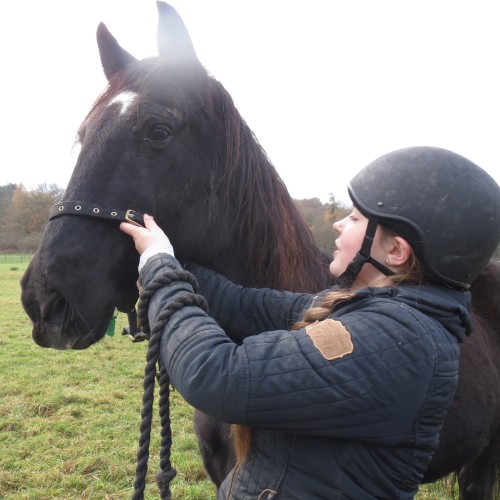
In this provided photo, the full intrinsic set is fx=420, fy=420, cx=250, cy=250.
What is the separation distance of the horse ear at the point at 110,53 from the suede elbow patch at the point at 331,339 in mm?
1543

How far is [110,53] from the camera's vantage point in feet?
6.41

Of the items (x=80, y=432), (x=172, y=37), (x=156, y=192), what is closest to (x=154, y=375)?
(x=156, y=192)

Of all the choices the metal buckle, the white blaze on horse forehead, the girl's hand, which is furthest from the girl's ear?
the white blaze on horse forehead

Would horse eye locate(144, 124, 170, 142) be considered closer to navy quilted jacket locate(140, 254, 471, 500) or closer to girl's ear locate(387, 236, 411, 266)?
navy quilted jacket locate(140, 254, 471, 500)

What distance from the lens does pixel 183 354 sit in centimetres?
116

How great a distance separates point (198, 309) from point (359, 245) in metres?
0.64

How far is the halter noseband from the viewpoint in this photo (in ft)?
5.16

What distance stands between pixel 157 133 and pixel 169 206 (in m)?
0.29

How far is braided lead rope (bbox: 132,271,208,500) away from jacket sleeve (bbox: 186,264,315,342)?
0.45 meters

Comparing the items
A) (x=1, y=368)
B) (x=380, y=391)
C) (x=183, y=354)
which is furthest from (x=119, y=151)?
(x=1, y=368)

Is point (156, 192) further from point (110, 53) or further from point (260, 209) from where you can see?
point (110, 53)

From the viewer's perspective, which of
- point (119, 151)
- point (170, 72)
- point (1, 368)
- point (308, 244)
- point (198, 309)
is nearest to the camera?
point (198, 309)

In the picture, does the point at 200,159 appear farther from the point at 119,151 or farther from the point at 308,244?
the point at 308,244

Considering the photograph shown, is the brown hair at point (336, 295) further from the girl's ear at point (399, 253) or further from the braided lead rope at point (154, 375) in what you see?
the braided lead rope at point (154, 375)
